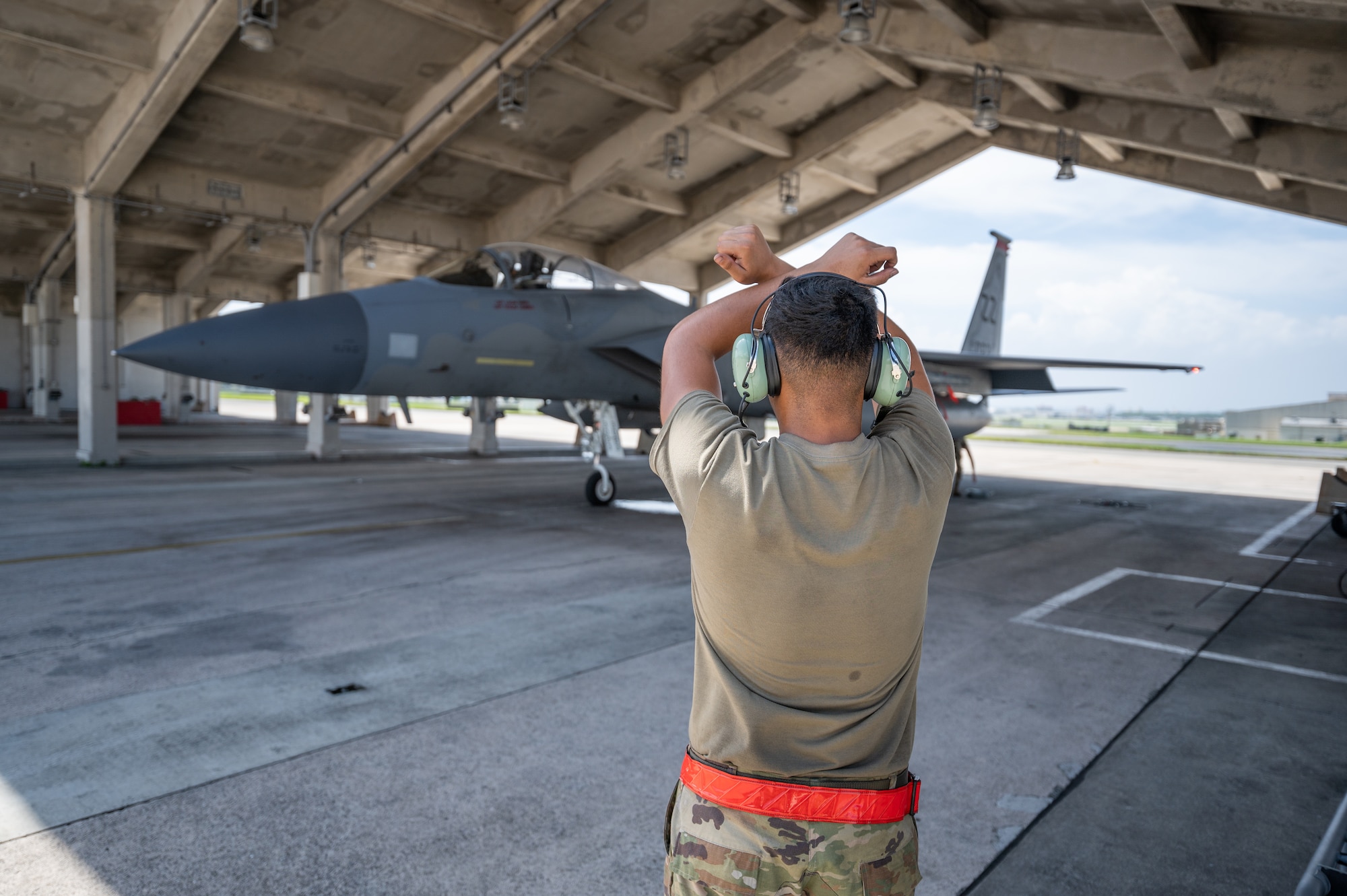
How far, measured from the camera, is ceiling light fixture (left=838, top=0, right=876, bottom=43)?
977 cm

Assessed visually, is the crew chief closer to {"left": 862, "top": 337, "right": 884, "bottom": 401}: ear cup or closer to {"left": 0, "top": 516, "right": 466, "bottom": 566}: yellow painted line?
{"left": 862, "top": 337, "right": 884, "bottom": 401}: ear cup

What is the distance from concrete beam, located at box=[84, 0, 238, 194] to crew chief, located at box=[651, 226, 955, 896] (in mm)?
12001

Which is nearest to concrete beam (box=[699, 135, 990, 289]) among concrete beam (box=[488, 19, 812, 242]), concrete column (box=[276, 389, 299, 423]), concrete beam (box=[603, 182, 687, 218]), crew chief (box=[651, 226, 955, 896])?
concrete beam (box=[603, 182, 687, 218])

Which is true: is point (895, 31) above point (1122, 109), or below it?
above

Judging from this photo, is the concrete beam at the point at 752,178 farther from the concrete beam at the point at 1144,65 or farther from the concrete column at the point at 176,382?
the concrete column at the point at 176,382

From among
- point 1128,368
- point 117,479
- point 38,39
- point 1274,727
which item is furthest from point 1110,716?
point 38,39

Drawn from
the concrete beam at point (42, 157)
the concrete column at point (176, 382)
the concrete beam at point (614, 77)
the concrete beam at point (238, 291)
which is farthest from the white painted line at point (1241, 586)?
the concrete beam at point (238, 291)

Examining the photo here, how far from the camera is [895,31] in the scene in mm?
12438

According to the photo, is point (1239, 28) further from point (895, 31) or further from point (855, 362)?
point (855, 362)

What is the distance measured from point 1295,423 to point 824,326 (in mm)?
60179

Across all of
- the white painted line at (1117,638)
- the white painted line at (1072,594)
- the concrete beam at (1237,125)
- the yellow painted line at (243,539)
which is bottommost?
the white painted line at (1117,638)

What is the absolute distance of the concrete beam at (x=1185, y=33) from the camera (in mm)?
8617

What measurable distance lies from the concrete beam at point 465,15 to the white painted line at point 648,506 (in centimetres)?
721

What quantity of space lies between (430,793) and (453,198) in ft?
56.3
